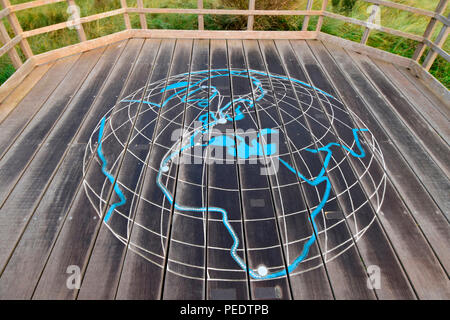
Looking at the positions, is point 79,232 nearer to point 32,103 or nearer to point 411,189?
point 32,103

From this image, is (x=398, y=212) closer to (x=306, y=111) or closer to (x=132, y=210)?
(x=306, y=111)

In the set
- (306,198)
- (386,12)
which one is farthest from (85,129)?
(386,12)

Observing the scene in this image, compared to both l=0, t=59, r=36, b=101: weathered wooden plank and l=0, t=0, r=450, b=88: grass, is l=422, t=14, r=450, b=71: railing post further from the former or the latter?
l=0, t=59, r=36, b=101: weathered wooden plank

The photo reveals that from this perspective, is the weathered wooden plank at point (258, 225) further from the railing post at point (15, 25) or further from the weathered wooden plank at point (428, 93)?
the railing post at point (15, 25)

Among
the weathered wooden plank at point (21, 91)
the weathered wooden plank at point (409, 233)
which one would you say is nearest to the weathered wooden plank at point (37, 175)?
the weathered wooden plank at point (21, 91)

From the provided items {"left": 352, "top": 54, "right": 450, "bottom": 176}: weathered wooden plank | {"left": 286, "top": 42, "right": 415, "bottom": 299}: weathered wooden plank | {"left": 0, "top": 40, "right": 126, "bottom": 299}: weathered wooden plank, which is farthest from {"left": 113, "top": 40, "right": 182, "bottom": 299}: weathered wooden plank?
{"left": 352, "top": 54, "right": 450, "bottom": 176}: weathered wooden plank

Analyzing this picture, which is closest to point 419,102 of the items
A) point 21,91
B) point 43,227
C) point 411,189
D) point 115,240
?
point 411,189
